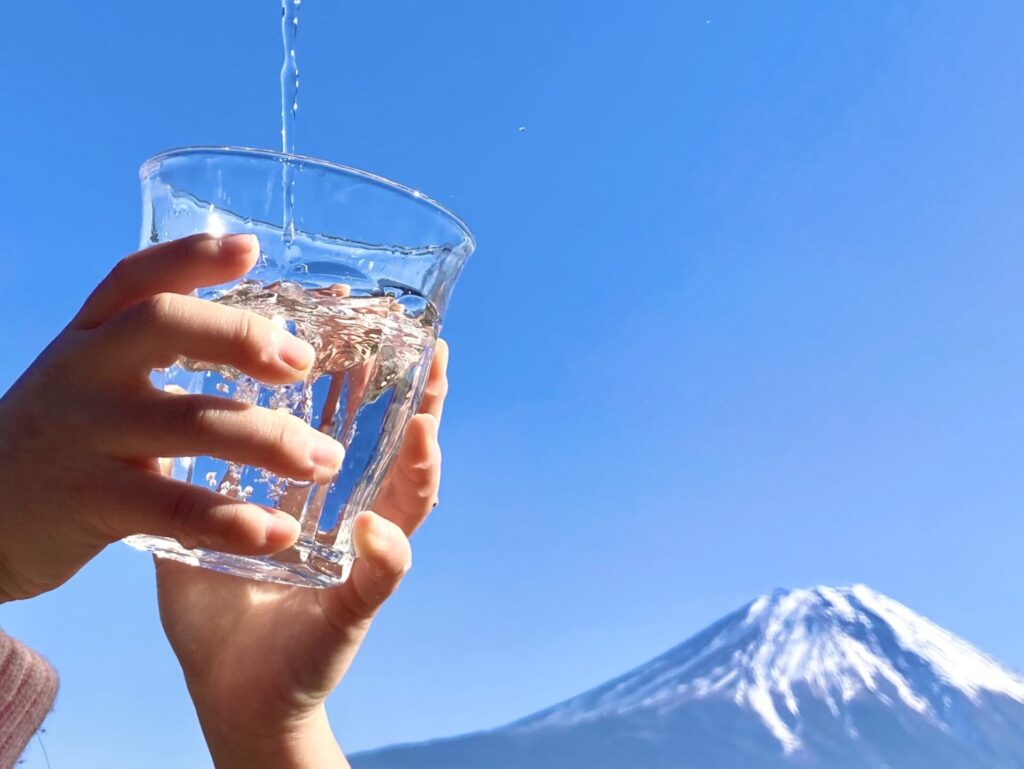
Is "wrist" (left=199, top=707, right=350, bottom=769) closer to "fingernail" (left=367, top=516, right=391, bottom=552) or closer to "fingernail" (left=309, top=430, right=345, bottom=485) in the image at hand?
"fingernail" (left=367, top=516, right=391, bottom=552)

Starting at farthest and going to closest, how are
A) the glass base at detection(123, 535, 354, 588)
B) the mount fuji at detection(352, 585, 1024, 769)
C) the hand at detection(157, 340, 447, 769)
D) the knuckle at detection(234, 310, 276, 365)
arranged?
the mount fuji at detection(352, 585, 1024, 769), the hand at detection(157, 340, 447, 769), the glass base at detection(123, 535, 354, 588), the knuckle at detection(234, 310, 276, 365)

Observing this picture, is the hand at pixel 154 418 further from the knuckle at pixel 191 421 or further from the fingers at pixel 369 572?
the fingers at pixel 369 572

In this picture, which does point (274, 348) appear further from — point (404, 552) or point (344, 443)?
point (404, 552)

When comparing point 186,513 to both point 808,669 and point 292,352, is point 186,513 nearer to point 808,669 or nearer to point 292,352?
point 292,352

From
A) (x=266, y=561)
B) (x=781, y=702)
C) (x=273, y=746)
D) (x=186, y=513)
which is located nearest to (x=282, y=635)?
(x=273, y=746)

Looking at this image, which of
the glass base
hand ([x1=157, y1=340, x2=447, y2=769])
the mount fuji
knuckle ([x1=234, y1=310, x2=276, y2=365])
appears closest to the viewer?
knuckle ([x1=234, y1=310, x2=276, y2=365])

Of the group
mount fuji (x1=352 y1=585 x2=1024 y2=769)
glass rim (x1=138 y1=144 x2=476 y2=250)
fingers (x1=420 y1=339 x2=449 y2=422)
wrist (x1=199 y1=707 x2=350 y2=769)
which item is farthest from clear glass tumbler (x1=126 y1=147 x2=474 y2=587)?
mount fuji (x1=352 y1=585 x2=1024 y2=769)

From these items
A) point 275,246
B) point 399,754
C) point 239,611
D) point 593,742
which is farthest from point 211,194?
point 593,742
